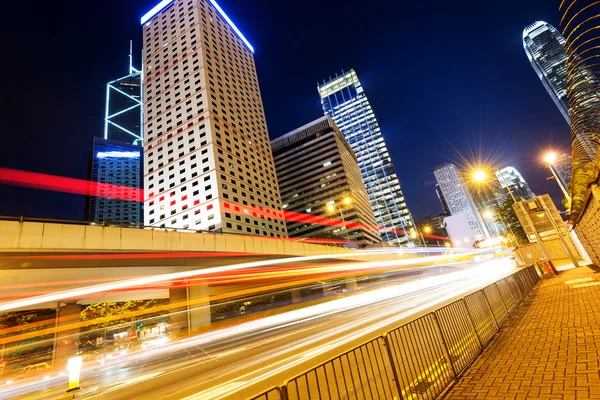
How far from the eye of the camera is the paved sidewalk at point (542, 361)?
409cm

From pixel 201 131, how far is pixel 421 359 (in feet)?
227

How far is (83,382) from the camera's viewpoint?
962cm

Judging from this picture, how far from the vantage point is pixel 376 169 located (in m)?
172

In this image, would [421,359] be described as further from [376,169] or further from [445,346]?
[376,169]

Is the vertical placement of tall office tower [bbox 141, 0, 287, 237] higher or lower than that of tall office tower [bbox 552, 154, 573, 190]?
higher

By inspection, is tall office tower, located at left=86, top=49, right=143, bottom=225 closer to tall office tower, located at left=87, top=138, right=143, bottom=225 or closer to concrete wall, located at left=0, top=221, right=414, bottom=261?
tall office tower, located at left=87, top=138, right=143, bottom=225

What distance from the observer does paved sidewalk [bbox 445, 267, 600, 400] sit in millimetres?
4090

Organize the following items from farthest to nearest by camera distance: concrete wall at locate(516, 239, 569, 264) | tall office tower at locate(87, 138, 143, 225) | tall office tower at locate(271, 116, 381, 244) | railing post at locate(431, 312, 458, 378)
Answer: tall office tower at locate(87, 138, 143, 225), tall office tower at locate(271, 116, 381, 244), concrete wall at locate(516, 239, 569, 264), railing post at locate(431, 312, 458, 378)

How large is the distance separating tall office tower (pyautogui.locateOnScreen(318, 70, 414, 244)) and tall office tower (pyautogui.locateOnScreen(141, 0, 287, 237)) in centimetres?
9572

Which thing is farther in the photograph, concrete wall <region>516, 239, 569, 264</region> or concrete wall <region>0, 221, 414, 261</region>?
concrete wall <region>516, 239, 569, 264</region>

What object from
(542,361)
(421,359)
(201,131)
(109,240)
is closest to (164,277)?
(109,240)

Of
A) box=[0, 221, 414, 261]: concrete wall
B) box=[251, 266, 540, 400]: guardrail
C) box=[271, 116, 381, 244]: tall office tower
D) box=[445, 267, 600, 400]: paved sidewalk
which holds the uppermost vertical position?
box=[271, 116, 381, 244]: tall office tower

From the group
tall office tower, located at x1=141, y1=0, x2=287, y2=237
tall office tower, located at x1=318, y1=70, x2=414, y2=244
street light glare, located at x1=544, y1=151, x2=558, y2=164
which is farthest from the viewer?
tall office tower, located at x1=318, y1=70, x2=414, y2=244

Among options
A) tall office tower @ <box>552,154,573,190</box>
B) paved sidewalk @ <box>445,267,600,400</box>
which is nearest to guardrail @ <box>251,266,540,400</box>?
paved sidewalk @ <box>445,267,600,400</box>
